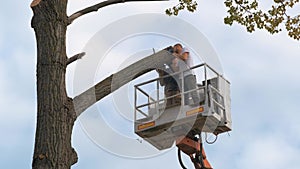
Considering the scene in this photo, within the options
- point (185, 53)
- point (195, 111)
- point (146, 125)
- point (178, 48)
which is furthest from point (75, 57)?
point (185, 53)

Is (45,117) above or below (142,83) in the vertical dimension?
below

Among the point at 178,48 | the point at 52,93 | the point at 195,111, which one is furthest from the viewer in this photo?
the point at 178,48

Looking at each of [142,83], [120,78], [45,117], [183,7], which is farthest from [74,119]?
[142,83]

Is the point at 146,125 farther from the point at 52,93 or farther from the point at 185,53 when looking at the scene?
the point at 52,93

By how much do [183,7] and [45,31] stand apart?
6.84 ft

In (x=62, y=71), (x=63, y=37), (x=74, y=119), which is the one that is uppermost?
(x=63, y=37)

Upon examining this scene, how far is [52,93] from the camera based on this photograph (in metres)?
6.41

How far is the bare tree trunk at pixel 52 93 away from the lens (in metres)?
6.10

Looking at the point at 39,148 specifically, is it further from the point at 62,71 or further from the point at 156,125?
the point at 156,125

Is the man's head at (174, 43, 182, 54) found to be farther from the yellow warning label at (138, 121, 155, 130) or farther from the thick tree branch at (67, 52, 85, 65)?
the thick tree branch at (67, 52, 85, 65)

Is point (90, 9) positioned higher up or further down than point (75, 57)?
higher up

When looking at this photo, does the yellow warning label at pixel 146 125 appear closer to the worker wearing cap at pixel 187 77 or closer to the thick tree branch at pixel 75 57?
the worker wearing cap at pixel 187 77

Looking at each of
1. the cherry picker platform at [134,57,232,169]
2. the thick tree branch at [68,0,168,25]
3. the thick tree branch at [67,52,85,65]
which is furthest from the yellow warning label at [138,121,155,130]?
the thick tree branch at [67,52,85,65]

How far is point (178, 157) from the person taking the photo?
35.5 ft
